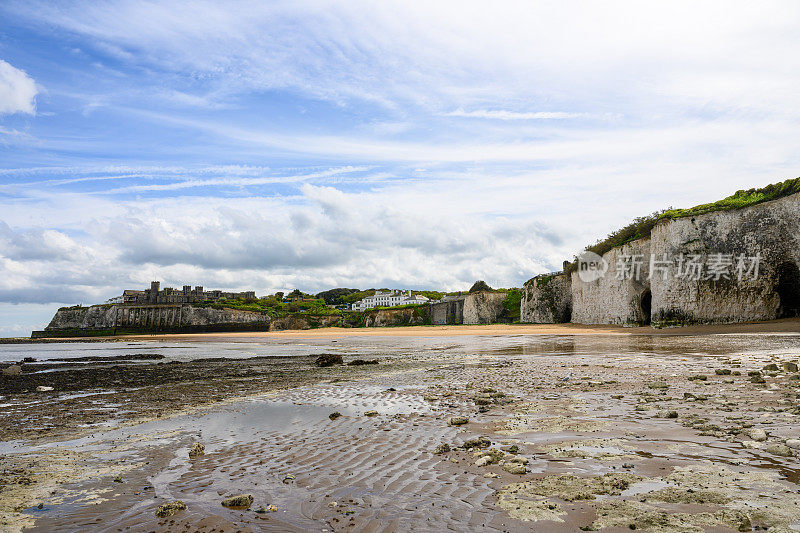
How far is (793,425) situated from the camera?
5332mm

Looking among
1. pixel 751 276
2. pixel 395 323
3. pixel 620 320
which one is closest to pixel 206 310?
pixel 395 323

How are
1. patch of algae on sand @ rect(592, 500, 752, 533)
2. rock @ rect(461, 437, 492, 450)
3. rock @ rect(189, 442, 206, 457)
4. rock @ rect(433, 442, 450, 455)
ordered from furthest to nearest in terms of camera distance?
rock @ rect(189, 442, 206, 457) → rock @ rect(461, 437, 492, 450) → rock @ rect(433, 442, 450, 455) → patch of algae on sand @ rect(592, 500, 752, 533)

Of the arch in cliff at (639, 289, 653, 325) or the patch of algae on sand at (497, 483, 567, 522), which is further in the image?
the arch in cliff at (639, 289, 653, 325)

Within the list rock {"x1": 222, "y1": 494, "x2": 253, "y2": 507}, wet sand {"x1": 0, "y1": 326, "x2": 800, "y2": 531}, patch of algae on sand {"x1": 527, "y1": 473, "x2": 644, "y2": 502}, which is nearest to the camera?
wet sand {"x1": 0, "y1": 326, "x2": 800, "y2": 531}

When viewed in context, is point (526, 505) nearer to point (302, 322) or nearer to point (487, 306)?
point (487, 306)

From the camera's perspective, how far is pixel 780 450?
170 inches

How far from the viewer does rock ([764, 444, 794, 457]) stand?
13.9 feet

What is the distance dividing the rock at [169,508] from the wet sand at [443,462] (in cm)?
6

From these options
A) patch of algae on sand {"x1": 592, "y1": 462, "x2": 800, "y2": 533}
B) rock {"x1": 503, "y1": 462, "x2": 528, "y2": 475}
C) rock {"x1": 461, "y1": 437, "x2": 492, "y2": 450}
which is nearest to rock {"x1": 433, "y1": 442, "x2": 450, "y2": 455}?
rock {"x1": 461, "y1": 437, "x2": 492, "y2": 450}

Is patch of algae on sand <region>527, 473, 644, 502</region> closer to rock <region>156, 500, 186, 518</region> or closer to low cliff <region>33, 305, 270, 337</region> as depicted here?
rock <region>156, 500, 186, 518</region>

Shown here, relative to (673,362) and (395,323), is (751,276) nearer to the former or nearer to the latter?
(673,362)

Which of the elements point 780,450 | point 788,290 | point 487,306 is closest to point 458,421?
point 780,450

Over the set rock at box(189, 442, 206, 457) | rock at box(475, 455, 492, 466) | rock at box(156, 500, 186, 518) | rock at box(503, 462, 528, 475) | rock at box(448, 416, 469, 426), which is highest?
rock at box(503, 462, 528, 475)

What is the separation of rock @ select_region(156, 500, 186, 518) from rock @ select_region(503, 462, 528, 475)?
2.81 metres
